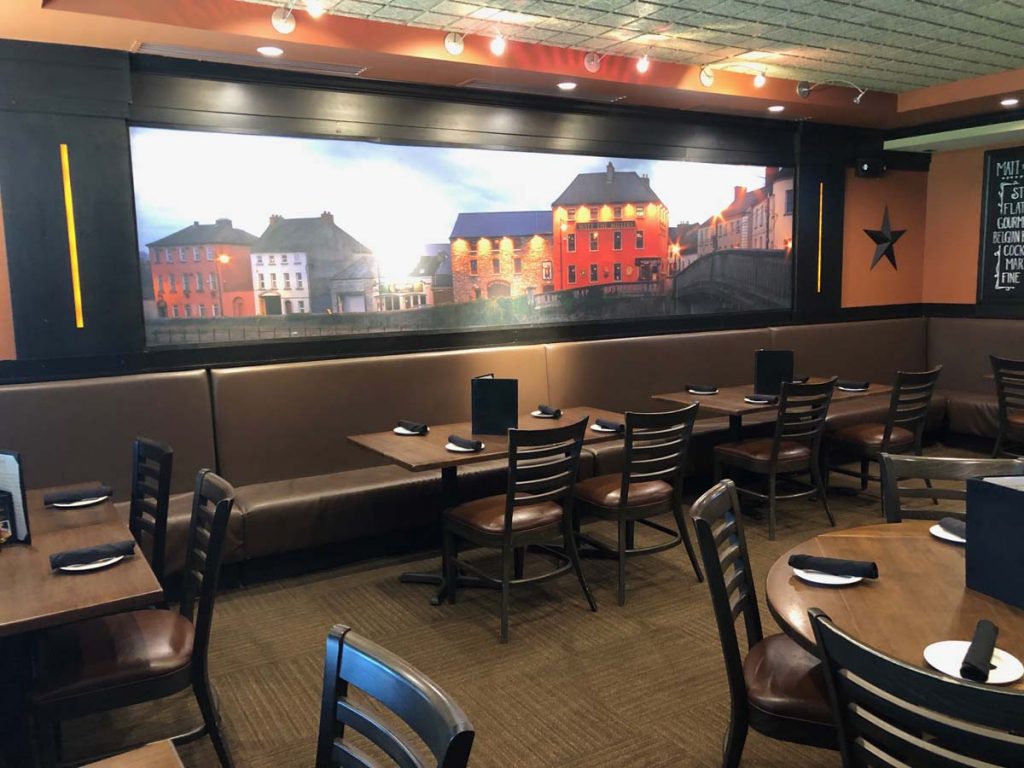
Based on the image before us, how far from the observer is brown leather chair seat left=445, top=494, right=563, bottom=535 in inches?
141

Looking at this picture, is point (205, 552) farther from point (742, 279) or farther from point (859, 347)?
point (859, 347)

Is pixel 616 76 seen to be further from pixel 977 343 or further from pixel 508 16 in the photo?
pixel 977 343

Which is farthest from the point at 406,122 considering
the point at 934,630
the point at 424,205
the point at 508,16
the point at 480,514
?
the point at 934,630

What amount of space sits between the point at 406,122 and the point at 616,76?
4.40ft

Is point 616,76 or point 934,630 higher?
point 616,76

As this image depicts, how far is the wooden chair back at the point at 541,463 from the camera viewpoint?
3400mm

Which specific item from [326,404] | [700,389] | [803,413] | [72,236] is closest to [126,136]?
[72,236]

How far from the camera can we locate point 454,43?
4320 millimetres

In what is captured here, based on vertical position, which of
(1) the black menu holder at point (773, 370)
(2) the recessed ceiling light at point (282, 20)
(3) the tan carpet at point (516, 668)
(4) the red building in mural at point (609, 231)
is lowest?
(3) the tan carpet at point (516, 668)

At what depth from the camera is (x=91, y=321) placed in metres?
4.11

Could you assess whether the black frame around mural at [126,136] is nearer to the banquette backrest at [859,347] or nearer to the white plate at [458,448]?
the white plate at [458,448]

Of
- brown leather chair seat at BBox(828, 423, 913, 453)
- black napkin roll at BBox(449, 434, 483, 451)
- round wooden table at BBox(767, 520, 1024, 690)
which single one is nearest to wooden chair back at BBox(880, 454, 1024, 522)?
round wooden table at BBox(767, 520, 1024, 690)

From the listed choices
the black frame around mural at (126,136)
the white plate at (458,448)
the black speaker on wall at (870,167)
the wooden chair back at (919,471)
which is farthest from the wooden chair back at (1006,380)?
→ the white plate at (458,448)

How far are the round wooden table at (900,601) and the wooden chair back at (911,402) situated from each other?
278 centimetres
